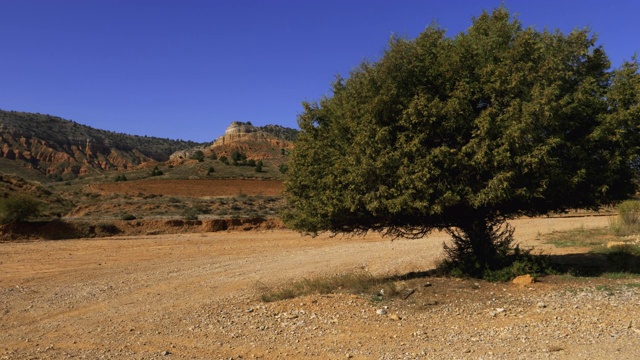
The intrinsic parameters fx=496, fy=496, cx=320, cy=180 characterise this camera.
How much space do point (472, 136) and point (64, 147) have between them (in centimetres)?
12243

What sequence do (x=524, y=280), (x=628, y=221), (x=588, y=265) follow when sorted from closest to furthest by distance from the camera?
Answer: 1. (x=524, y=280)
2. (x=588, y=265)
3. (x=628, y=221)

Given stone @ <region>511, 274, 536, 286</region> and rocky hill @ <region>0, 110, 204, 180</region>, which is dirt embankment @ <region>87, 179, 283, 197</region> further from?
stone @ <region>511, 274, 536, 286</region>

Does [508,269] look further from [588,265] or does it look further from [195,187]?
[195,187]

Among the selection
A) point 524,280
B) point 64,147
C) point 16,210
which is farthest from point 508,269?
point 64,147

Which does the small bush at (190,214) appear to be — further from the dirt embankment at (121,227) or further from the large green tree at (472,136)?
the large green tree at (472,136)

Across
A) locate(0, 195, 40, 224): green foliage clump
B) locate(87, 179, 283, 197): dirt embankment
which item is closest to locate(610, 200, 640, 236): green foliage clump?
locate(0, 195, 40, 224): green foliage clump

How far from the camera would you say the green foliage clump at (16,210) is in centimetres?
2866

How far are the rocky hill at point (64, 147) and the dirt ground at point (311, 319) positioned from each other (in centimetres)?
8685

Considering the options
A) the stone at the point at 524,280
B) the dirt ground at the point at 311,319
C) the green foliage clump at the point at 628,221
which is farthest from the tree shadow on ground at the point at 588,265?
the green foliage clump at the point at 628,221

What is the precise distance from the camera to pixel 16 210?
29.2m

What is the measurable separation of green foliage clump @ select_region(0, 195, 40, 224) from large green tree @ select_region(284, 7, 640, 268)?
79.1ft

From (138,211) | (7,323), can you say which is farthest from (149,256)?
(138,211)

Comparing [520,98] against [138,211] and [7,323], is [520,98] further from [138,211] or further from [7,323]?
[138,211]

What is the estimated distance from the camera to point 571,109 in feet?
33.7
